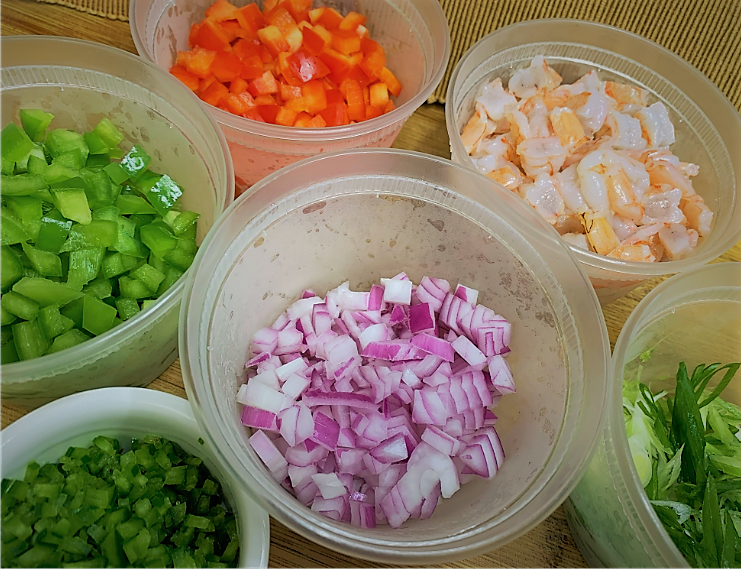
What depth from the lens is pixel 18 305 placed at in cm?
81

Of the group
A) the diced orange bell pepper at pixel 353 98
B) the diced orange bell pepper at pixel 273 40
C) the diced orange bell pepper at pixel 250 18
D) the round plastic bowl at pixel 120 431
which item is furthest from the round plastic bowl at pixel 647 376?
the diced orange bell pepper at pixel 250 18

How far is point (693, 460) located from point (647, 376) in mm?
193

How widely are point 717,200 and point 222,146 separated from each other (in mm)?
1088

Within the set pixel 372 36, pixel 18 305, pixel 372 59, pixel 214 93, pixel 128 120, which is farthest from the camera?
pixel 372 36

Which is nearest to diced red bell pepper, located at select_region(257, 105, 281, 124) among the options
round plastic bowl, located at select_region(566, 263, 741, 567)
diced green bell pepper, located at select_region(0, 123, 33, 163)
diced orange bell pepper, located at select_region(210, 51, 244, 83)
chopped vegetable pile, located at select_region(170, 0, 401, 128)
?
chopped vegetable pile, located at select_region(170, 0, 401, 128)

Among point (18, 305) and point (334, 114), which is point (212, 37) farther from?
point (18, 305)

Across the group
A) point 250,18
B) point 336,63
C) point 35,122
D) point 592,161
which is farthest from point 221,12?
point 592,161

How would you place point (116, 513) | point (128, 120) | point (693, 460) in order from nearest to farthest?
point (116, 513) → point (693, 460) → point (128, 120)

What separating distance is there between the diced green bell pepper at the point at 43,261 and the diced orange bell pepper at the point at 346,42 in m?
0.77

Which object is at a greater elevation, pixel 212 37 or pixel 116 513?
pixel 212 37

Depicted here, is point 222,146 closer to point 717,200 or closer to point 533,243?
point 533,243

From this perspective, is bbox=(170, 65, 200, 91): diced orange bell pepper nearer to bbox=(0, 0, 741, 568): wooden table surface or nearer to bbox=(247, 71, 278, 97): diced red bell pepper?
bbox=(247, 71, 278, 97): diced red bell pepper

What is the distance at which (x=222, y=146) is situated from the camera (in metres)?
0.91

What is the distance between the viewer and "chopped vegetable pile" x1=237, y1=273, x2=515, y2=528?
846 mm
